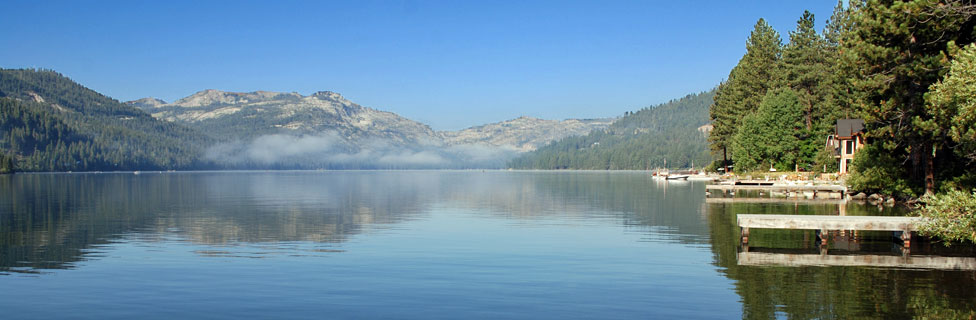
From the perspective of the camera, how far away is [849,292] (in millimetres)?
21750

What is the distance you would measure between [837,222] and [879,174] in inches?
1280

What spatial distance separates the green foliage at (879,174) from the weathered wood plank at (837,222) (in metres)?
20.3

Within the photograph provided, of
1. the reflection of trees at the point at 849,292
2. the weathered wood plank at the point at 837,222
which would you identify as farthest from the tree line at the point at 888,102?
the reflection of trees at the point at 849,292

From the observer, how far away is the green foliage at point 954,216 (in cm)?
2597

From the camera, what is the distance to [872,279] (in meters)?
24.0

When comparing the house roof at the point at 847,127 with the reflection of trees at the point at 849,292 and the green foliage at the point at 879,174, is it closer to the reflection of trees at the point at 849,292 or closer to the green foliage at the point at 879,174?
the green foliage at the point at 879,174

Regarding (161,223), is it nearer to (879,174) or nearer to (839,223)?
(839,223)

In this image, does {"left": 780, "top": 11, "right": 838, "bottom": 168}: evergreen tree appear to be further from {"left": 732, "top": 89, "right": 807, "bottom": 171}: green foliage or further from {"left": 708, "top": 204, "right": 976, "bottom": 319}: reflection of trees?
{"left": 708, "top": 204, "right": 976, "bottom": 319}: reflection of trees

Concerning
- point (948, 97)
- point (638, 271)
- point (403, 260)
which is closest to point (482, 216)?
point (403, 260)

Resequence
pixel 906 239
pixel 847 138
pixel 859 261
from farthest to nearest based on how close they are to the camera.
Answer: pixel 847 138 < pixel 906 239 < pixel 859 261

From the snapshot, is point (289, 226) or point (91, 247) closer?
point (91, 247)

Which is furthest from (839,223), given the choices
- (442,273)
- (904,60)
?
(442,273)

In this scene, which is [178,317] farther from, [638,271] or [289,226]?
[289,226]

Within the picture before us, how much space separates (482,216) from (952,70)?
105ft
